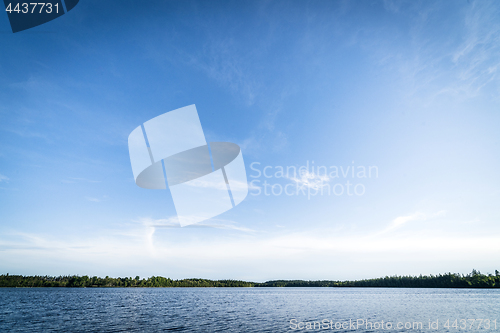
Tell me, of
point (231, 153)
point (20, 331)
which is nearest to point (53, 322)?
point (20, 331)

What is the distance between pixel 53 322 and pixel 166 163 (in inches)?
971

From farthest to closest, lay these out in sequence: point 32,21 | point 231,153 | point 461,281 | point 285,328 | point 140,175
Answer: point 461,281 < point 285,328 < point 231,153 < point 140,175 < point 32,21

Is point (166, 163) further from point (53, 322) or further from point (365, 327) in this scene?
point (365, 327)

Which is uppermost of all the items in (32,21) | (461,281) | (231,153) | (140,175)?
(32,21)

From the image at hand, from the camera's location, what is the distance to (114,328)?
25.9m

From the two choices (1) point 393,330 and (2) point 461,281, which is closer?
(1) point 393,330

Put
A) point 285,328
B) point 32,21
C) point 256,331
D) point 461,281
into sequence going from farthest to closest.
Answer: point 461,281 < point 285,328 < point 256,331 < point 32,21

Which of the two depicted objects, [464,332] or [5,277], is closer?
[464,332]

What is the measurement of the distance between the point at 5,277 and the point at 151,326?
248m

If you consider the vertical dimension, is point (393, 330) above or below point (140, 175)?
below

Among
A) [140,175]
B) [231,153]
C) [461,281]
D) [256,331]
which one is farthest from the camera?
[461,281]

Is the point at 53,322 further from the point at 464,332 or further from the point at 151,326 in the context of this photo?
the point at 464,332

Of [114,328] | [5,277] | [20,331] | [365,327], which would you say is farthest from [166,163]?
[5,277]

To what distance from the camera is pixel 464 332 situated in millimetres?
26688
